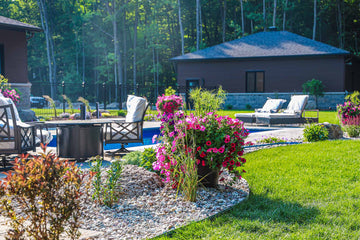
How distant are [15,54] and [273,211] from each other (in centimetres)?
1599

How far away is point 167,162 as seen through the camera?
14.2ft

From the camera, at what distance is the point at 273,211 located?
3756 mm

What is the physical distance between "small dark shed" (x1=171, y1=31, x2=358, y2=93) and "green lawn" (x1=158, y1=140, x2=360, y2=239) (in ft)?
63.5

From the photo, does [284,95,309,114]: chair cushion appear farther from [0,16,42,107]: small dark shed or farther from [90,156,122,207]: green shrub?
[0,16,42,107]: small dark shed

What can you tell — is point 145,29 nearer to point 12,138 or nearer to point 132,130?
point 132,130

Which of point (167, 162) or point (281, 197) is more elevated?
point (167, 162)

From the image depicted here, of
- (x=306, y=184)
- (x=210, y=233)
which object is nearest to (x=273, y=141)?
(x=306, y=184)

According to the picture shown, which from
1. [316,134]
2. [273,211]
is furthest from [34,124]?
[316,134]

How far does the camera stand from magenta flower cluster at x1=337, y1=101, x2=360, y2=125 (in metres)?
9.83

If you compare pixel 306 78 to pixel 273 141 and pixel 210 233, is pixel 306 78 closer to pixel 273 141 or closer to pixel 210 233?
pixel 273 141

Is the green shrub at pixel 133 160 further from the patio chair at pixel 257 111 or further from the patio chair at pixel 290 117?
the patio chair at pixel 257 111

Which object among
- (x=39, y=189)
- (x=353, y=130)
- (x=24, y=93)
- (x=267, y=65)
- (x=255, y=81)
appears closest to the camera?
(x=39, y=189)

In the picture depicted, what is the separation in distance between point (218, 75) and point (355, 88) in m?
11.2

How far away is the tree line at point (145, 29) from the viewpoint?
34562 mm
